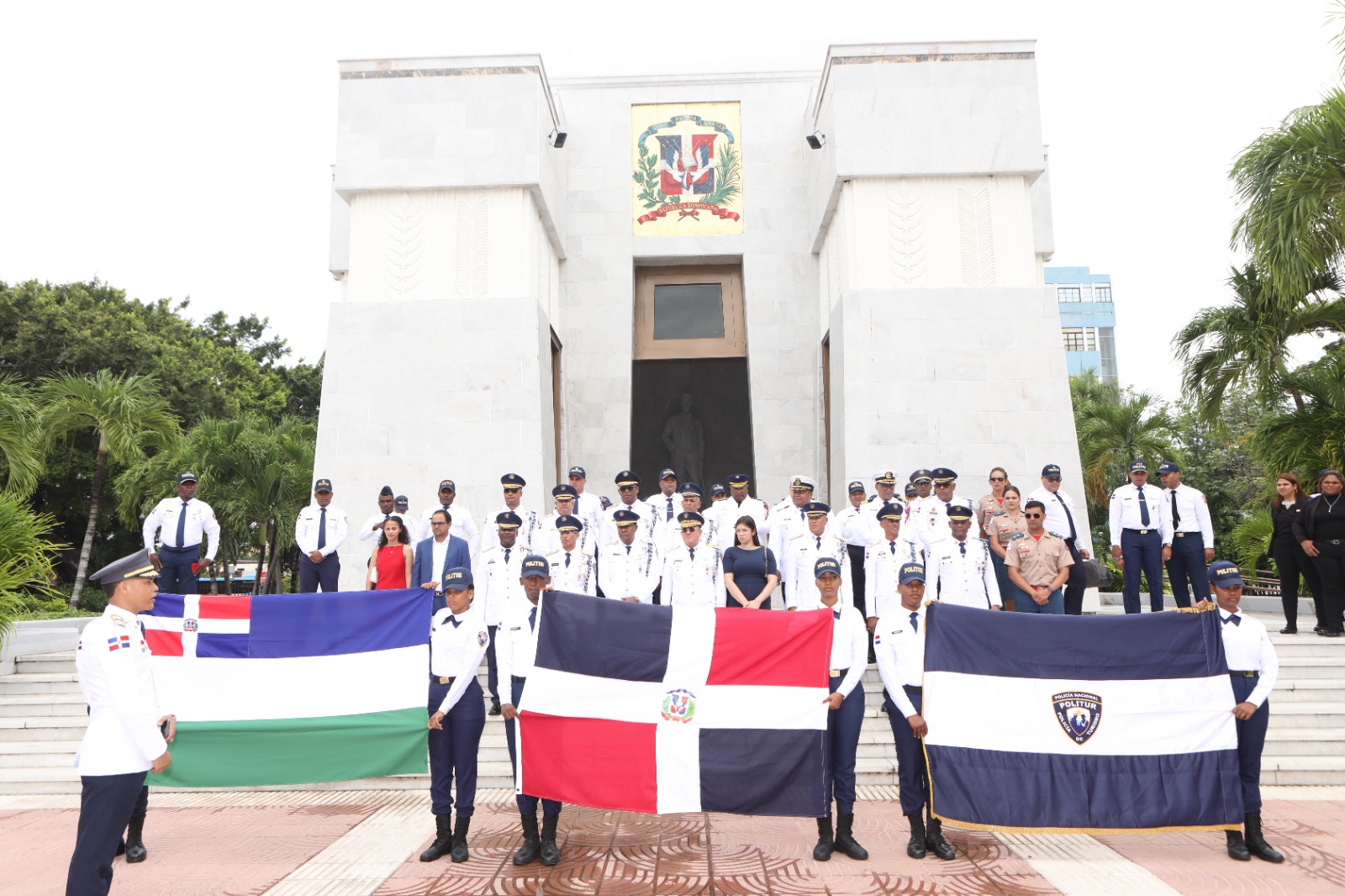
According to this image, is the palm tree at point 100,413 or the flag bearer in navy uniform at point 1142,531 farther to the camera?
the palm tree at point 100,413

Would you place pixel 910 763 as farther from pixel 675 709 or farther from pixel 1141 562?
pixel 1141 562

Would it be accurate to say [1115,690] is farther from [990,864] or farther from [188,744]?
[188,744]

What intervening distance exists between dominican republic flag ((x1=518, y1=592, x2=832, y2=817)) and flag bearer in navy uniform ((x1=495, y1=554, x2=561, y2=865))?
90 mm

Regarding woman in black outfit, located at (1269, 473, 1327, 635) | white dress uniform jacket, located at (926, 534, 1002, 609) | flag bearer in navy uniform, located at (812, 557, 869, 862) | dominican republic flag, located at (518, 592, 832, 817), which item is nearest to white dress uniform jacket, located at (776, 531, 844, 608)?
white dress uniform jacket, located at (926, 534, 1002, 609)

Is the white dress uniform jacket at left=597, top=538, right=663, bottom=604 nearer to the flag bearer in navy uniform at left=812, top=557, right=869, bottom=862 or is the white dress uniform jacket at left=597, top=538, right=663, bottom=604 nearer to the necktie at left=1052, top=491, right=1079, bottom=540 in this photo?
the flag bearer in navy uniform at left=812, top=557, right=869, bottom=862

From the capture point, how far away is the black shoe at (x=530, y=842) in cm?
536

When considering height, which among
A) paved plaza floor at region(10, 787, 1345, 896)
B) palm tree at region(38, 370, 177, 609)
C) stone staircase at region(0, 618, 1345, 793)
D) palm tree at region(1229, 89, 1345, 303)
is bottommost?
paved plaza floor at region(10, 787, 1345, 896)

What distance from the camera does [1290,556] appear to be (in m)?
10.3

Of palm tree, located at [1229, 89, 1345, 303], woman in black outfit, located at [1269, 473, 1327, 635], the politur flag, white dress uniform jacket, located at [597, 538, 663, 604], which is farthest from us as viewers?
woman in black outfit, located at [1269, 473, 1327, 635]

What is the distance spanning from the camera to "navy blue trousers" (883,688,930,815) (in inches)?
216

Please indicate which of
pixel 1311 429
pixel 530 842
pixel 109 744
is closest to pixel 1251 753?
pixel 530 842

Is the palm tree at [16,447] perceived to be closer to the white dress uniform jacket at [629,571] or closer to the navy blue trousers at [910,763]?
the white dress uniform jacket at [629,571]

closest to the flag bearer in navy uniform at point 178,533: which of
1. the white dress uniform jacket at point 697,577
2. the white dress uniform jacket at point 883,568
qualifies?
the white dress uniform jacket at point 697,577

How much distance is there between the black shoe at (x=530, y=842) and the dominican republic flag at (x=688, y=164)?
43.9 ft
